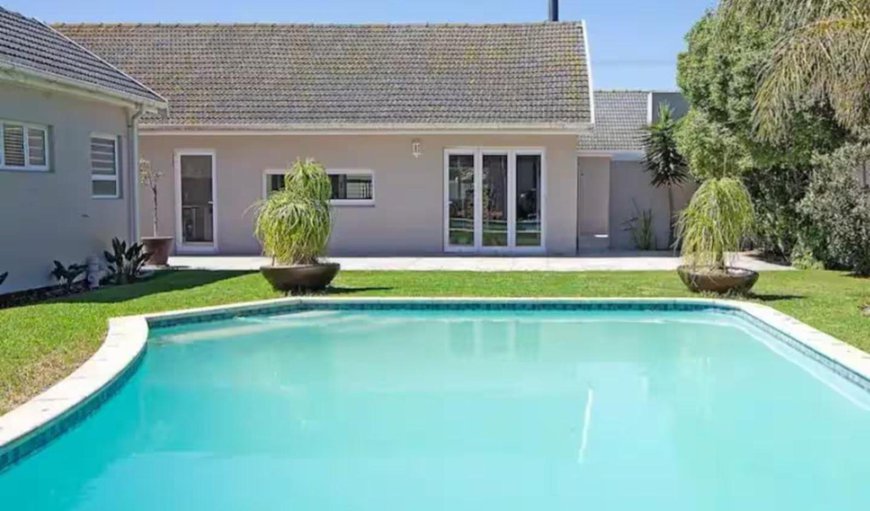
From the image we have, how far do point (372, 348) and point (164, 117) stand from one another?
13560mm

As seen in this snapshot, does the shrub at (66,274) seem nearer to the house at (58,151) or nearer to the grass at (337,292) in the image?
the house at (58,151)

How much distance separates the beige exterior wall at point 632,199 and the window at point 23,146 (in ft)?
55.4

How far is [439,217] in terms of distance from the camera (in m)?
23.1

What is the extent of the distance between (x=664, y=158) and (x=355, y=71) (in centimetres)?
940

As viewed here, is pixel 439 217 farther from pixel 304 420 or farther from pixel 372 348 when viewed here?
pixel 304 420

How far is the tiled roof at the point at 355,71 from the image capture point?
2273 centimetres

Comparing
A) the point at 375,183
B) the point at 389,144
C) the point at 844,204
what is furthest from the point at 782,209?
the point at 375,183

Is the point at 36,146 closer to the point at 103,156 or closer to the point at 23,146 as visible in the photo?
the point at 23,146

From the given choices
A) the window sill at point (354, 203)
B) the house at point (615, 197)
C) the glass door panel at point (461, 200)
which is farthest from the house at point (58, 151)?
the house at point (615, 197)

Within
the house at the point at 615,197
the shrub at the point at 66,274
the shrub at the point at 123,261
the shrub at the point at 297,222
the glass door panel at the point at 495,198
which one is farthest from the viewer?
the house at the point at 615,197

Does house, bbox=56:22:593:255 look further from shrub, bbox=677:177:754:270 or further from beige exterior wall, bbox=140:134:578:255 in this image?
shrub, bbox=677:177:754:270

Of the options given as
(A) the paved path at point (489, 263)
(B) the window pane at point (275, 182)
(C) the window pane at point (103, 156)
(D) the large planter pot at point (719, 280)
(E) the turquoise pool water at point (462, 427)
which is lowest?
(E) the turquoise pool water at point (462, 427)

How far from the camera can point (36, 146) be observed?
15383 millimetres

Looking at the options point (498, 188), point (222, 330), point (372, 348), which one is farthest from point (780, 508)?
point (498, 188)
